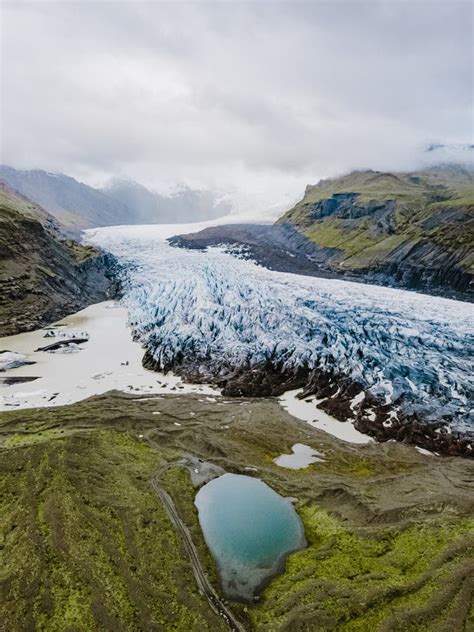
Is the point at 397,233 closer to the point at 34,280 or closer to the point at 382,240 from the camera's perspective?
the point at 382,240

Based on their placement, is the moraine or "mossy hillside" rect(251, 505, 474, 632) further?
the moraine

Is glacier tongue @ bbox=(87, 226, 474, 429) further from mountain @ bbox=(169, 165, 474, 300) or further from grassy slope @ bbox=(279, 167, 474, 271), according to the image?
grassy slope @ bbox=(279, 167, 474, 271)

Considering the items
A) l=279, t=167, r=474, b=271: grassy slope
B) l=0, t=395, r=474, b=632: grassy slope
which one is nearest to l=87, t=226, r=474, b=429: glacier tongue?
l=0, t=395, r=474, b=632: grassy slope

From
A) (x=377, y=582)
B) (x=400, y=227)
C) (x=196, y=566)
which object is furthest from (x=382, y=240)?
(x=196, y=566)

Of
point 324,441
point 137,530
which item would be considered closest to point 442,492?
point 324,441

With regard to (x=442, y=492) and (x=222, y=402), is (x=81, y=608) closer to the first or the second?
(x=442, y=492)

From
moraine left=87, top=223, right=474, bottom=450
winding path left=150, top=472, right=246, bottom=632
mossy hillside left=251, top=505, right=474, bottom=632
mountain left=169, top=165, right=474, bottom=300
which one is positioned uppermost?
mountain left=169, top=165, right=474, bottom=300

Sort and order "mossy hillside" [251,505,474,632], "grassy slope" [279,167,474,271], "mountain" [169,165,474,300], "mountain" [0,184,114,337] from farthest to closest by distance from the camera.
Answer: "grassy slope" [279,167,474,271] < "mountain" [169,165,474,300] < "mountain" [0,184,114,337] < "mossy hillside" [251,505,474,632]
